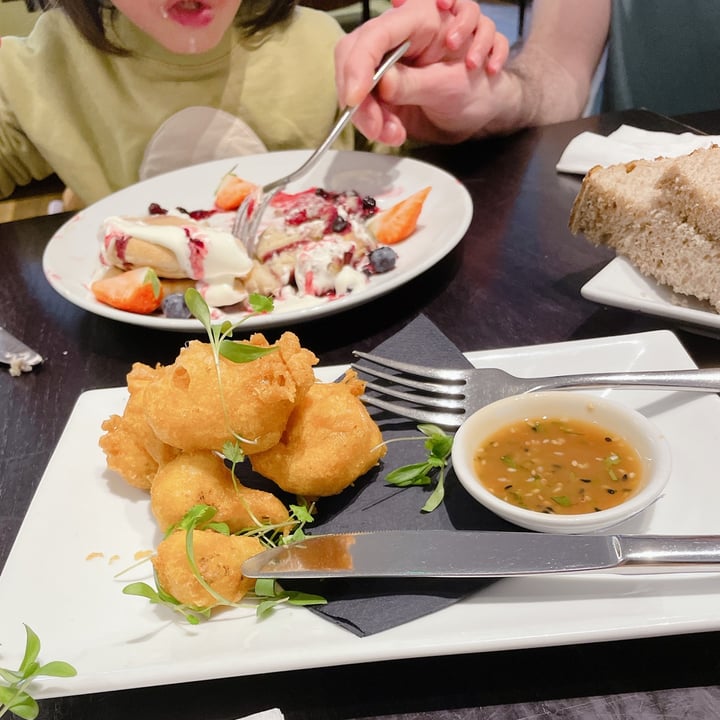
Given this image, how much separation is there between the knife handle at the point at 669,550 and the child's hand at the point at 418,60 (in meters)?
1.56

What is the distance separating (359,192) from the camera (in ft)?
7.04

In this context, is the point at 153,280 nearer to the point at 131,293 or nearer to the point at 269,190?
the point at 131,293

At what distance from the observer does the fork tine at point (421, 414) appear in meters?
1.14

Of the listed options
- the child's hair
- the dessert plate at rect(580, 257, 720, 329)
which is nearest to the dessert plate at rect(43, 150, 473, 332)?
the dessert plate at rect(580, 257, 720, 329)

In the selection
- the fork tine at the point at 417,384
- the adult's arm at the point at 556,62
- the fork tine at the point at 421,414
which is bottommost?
the adult's arm at the point at 556,62

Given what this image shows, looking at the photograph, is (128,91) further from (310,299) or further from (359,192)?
(310,299)

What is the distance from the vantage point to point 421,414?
1154 millimetres

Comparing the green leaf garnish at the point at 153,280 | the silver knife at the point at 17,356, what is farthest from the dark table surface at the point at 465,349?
the green leaf garnish at the point at 153,280

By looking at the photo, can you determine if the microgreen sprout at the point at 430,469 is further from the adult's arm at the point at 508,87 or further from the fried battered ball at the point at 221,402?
the adult's arm at the point at 508,87

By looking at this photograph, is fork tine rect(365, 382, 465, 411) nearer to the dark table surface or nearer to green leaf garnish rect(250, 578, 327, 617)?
the dark table surface

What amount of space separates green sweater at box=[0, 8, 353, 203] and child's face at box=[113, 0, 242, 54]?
14 cm

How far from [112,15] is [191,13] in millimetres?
433

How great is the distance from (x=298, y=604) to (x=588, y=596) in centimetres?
35

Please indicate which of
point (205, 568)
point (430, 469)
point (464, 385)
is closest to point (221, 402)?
point (205, 568)
